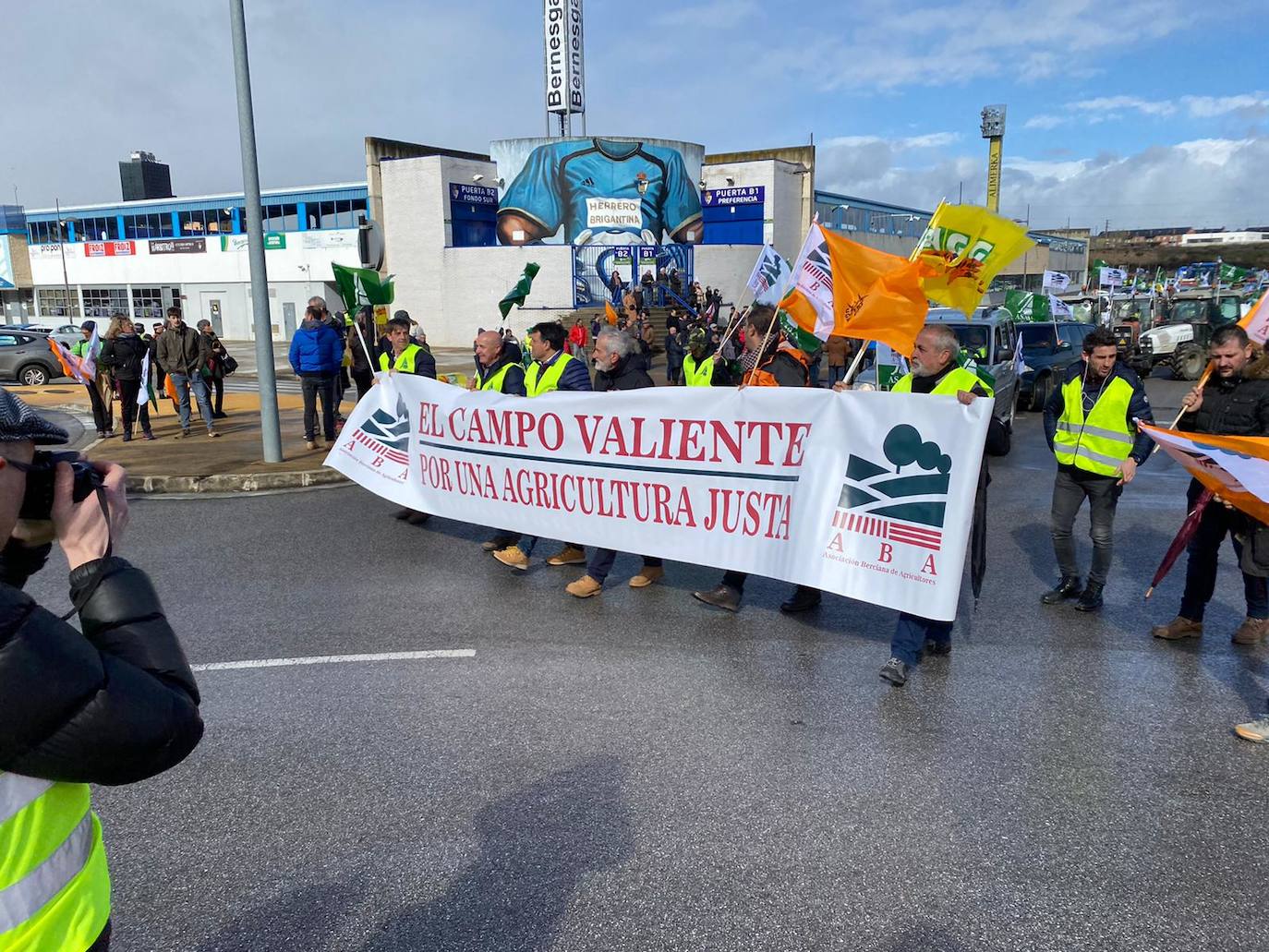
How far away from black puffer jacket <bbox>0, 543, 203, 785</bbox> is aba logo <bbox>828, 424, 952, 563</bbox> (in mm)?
4028

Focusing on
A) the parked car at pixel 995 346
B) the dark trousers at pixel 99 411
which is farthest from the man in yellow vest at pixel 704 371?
the dark trousers at pixel 99 411

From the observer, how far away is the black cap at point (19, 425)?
157cm

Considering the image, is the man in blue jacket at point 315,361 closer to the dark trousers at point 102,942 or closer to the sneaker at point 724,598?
the sneaker at point 724,598

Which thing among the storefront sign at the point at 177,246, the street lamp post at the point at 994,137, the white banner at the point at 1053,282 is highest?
the street lamp post at the point at 994,137

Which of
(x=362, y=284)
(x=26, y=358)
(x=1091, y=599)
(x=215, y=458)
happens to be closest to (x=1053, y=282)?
(x=362, y=284)

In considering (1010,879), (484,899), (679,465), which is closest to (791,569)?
(679,465)

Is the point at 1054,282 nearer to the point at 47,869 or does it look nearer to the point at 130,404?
the point at 130,404

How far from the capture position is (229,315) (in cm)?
4603

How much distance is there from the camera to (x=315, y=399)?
1212cm

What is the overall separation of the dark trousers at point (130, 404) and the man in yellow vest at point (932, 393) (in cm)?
1121

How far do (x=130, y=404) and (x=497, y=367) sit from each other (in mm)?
8473

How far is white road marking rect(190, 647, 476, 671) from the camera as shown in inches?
209

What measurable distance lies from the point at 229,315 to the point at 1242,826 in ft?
160

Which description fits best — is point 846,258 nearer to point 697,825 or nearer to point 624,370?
point 624,370
